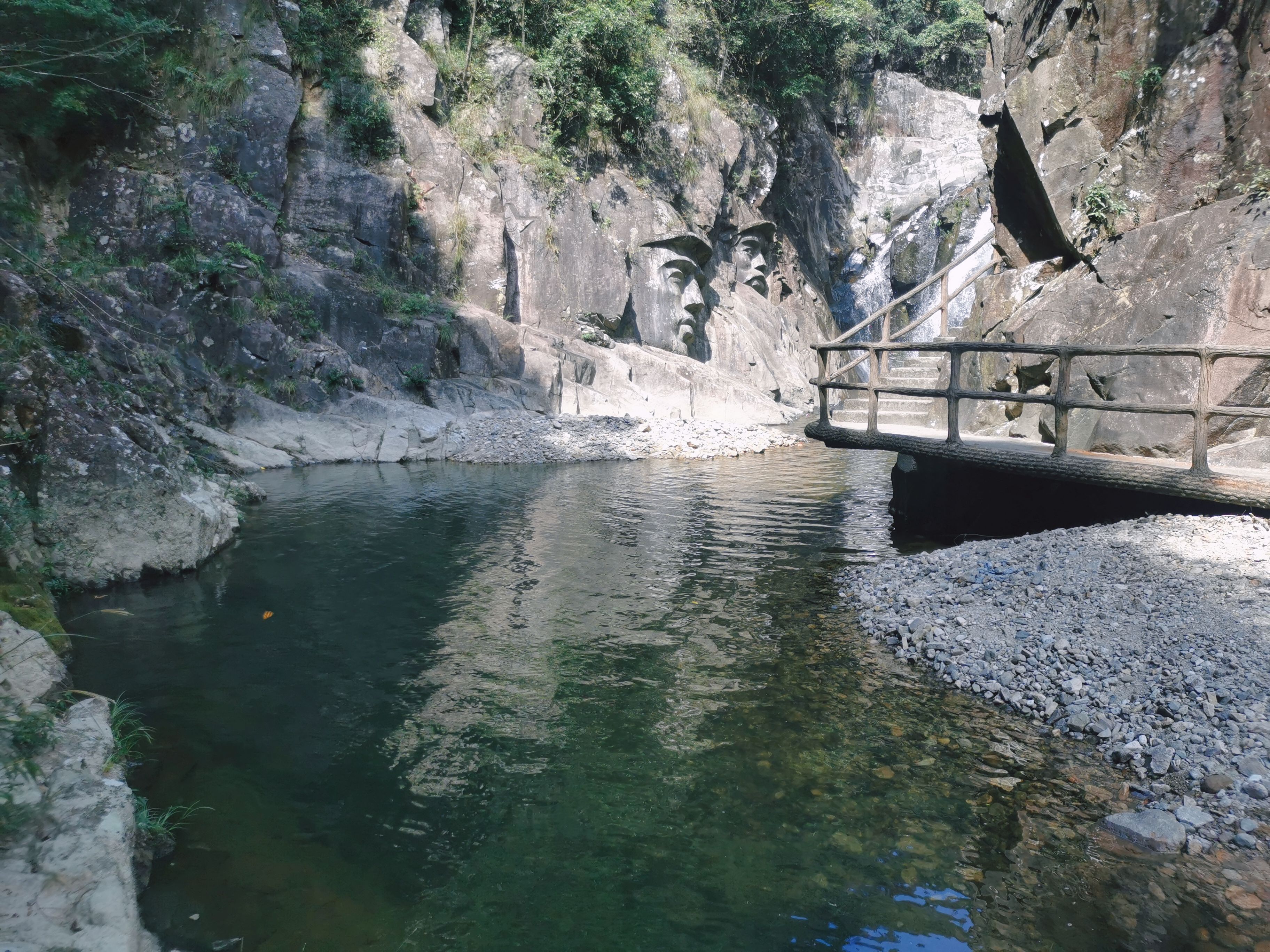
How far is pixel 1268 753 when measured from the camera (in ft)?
14.5

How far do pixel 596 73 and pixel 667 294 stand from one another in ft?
26.1

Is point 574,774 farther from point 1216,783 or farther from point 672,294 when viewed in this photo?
point 672,294

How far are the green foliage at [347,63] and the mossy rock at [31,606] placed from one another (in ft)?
67.0

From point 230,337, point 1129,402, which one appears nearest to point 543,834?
point 1129,402

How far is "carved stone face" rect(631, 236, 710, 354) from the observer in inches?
1103

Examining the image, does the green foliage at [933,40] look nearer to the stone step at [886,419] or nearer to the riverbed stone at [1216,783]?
the stone step at [886,419]

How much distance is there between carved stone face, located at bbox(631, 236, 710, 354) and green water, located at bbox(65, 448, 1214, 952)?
1970cm

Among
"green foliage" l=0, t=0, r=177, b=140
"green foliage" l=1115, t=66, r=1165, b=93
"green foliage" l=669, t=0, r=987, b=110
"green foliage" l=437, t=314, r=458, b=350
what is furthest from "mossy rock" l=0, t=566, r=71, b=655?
"green foliage" l=669, t=0, r=987, b=110

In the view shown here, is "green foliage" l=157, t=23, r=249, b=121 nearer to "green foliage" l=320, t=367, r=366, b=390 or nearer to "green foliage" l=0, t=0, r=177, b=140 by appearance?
"green foliage" l=0, t=0, r=177, b=140

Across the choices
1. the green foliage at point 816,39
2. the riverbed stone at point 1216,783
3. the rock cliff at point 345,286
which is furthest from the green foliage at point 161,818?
the green foliage at point 816,39

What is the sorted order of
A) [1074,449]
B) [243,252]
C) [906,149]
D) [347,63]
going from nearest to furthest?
[1074,449], [243,252], [347,63], [906,149]

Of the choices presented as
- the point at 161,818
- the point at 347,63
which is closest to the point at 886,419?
the point at 161,818

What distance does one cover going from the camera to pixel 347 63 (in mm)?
24422

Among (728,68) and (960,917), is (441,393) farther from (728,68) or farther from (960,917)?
(728,68)
